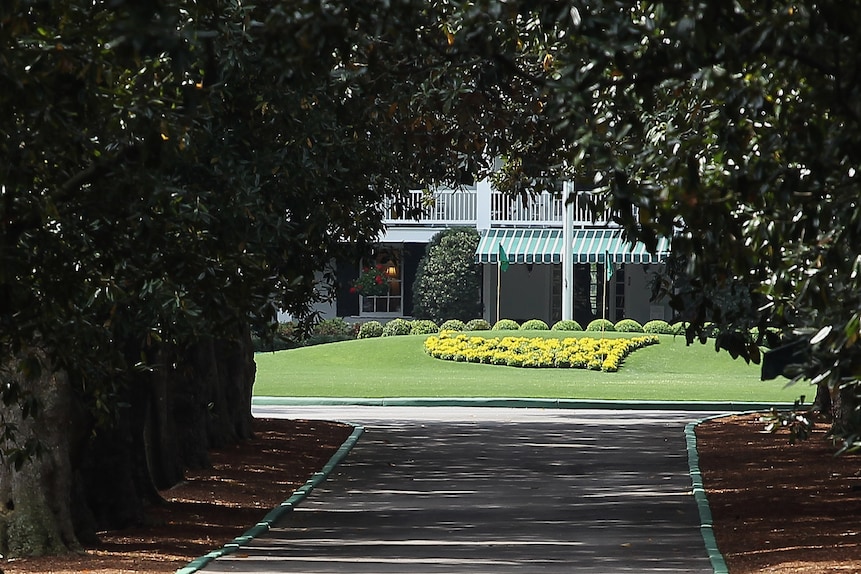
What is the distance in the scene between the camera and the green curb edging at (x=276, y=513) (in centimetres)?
1256

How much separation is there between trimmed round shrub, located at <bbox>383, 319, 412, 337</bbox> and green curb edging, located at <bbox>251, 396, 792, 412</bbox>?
15553mm

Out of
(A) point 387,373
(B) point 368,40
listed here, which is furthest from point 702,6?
(A) point 387,373

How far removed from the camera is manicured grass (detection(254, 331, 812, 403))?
116 feet

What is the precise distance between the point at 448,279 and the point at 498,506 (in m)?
33.7

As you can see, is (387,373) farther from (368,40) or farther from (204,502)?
(368,40)

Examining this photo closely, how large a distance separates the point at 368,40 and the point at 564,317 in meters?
36.1

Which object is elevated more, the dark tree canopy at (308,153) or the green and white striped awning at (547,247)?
the green and white striped awning at (547,247)

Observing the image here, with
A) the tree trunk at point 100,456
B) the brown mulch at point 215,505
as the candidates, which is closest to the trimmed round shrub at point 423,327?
the brown mulch at point 215,505

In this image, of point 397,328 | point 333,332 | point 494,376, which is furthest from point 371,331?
point 494,376

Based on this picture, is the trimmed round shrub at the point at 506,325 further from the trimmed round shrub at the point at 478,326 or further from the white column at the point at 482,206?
the white column at the point at 482,206

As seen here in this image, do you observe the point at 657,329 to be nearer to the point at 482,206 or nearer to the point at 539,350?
the point at 539,350

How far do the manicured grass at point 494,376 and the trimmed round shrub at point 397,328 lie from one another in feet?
9.34

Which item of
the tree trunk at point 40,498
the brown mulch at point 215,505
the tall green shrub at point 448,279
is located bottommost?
the brown mulch at point 215,505

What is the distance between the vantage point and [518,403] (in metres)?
32.7
